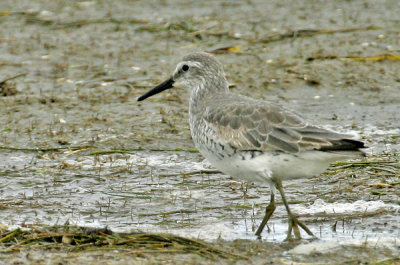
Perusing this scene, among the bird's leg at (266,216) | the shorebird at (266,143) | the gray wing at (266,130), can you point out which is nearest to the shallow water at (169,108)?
the bird's leg at (266,216)

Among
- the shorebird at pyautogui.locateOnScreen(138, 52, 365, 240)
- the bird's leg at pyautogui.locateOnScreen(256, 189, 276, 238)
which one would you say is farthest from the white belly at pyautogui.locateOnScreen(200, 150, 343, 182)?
the bird's leg at pyautogui.locateOnScreen(256, 189, 276, 238)

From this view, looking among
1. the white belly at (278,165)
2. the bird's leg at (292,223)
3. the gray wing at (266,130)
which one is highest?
the gray wing at (266,130)

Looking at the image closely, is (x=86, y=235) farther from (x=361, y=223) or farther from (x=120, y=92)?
(x=120, y=92)

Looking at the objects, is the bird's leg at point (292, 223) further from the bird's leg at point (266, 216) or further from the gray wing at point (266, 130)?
the gray wing at point (266, 130)

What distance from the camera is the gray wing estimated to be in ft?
23.4

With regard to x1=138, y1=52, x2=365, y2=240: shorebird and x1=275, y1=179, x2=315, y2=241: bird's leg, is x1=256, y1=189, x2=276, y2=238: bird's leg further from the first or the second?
x1=275, y1=179, x2=315, y2=241: bird's leg

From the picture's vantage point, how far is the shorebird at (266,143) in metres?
7.16

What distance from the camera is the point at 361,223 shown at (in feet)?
25.5

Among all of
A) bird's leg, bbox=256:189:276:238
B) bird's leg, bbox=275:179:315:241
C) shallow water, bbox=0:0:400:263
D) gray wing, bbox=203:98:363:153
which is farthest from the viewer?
shallow water, bbox=0:0:400:263

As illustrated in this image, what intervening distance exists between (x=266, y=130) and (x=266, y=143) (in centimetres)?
16

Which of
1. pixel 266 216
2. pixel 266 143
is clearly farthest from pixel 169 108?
pixel 266 143

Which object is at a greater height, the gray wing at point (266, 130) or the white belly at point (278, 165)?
the gray wing at point (266, 130)

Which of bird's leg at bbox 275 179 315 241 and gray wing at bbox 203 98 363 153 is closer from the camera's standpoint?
gray wing at bbox 203 98 363 153

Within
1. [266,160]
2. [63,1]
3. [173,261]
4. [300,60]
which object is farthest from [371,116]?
[63,1]
